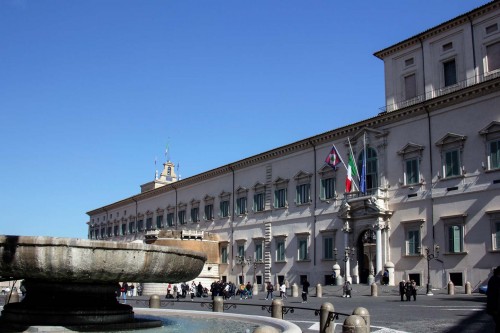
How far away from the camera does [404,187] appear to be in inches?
1356

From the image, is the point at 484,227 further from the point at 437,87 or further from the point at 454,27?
the point at 454,27

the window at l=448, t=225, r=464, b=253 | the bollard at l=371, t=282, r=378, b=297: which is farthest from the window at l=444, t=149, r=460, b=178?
the bollard at l=371, t=282, r=378, b=297

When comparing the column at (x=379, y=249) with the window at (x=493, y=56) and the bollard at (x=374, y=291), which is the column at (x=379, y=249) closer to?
the bollard at (x=374, y=291)

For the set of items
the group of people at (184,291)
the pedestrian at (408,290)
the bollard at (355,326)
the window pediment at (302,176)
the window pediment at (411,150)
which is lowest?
the group of people at (184,291)

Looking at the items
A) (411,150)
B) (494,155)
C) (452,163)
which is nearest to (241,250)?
(411,150)

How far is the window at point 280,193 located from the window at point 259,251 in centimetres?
361

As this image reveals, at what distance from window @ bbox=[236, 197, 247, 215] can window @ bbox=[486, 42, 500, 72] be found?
2315 centimetres

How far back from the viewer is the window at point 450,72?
3412 cm

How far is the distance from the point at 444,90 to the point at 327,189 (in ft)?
34.2

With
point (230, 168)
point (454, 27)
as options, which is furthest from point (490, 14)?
point (230, 168)

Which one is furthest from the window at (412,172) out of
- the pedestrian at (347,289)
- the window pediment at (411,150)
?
the pedestrian at (347,289)

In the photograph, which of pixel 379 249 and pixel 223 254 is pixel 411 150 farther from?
pixel 223 254

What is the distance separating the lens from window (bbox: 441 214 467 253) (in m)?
30.8

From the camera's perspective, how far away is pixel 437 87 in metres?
34.8
